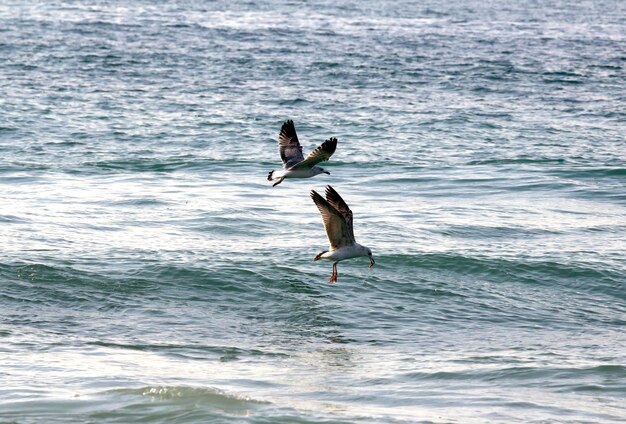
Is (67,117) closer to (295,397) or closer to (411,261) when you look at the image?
(411,261)

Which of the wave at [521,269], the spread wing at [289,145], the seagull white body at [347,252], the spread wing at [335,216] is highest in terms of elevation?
the spread wing at [289,145]

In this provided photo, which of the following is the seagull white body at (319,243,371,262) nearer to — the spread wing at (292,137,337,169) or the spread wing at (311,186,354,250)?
the spread wing at (311,186,354,250)

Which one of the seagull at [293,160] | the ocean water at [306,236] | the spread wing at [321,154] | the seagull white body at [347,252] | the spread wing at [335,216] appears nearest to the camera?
the ocean water at [306,236]

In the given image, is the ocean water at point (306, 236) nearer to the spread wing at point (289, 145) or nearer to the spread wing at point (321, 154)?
the spread wing at point (289, 145)

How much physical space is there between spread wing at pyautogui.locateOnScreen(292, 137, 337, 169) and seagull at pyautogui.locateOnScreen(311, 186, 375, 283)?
99cm

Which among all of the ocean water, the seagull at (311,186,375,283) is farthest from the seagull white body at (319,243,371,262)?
the ocean water

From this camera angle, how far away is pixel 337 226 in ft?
44.6

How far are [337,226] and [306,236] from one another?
456cm

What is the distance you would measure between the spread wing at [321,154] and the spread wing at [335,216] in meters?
0.97

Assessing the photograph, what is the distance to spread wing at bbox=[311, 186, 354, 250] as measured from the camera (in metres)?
12.8

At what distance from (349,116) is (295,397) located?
16173 millimetres

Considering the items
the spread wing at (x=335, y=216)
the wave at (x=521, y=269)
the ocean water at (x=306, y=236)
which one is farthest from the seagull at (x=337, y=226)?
the wave at (x=521, y=269)

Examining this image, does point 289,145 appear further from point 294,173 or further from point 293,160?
point 294,173

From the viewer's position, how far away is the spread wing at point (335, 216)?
1279cm
